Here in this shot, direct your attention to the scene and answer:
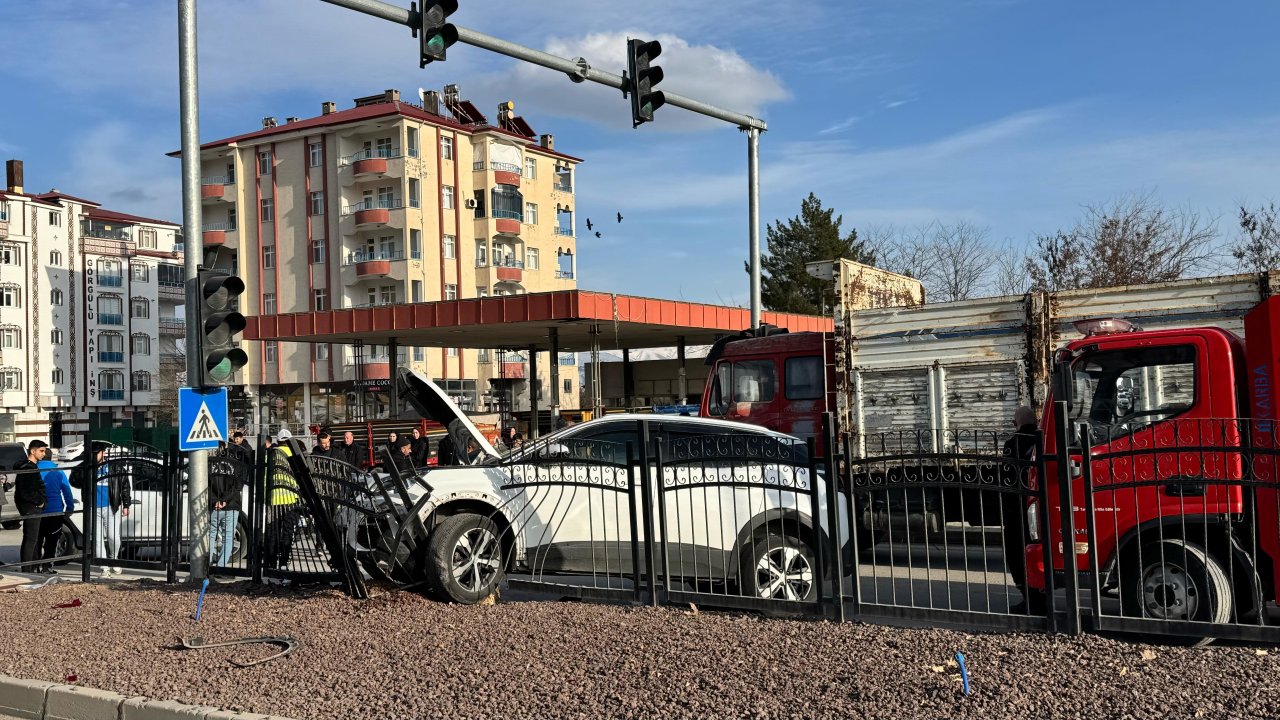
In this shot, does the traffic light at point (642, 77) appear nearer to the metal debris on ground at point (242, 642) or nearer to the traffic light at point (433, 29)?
the traffic light at point (433, 29)

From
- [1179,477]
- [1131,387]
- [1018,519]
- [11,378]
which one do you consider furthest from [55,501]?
[11,378]

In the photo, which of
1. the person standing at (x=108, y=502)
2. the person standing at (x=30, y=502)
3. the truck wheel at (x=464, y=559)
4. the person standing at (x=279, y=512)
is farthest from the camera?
the person standing at (x=30, y=502)

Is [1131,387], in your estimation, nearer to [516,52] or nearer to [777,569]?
[777,569]

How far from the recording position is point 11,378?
75.2 m

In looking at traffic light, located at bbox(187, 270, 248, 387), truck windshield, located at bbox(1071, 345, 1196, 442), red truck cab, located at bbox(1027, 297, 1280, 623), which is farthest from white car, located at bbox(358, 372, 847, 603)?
traffic light, located at bbox(187, 270, 248, 387)

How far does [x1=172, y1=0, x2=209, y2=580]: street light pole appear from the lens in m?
11.4

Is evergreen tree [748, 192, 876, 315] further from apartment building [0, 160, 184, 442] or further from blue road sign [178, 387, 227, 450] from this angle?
blue road sign [178, 387, 227, 450]

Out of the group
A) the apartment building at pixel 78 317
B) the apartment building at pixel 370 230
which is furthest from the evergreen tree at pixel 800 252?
the apartment building at pixel 78 317

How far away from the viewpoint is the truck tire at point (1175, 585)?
732cm

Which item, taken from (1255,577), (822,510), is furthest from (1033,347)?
(1255,577)

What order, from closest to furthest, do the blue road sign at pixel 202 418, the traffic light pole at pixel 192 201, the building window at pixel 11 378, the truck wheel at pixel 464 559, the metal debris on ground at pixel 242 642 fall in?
the metal debris on ground at pixel 242 642, the truck wheel at pixel 464 559, the blue road sign at pixel 202 418, the traffic light pole at pixel 192 201, the building window at pixel 11 378

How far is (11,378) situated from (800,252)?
2037 inches

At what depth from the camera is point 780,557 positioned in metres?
9.05

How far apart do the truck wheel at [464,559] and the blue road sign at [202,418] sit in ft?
10.4
